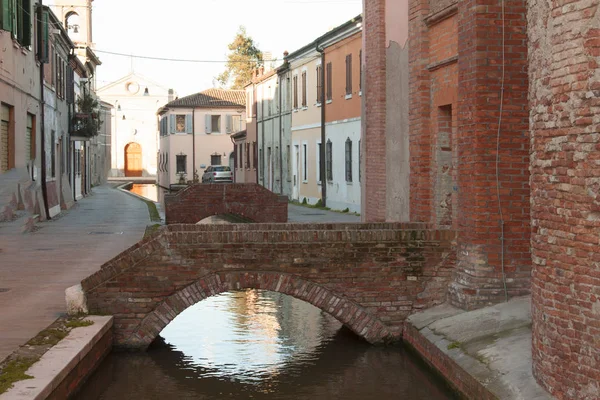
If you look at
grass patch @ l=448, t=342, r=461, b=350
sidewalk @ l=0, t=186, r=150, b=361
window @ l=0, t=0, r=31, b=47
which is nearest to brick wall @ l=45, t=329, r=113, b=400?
sidewalk @ l=0, t=186, r=150, b=361

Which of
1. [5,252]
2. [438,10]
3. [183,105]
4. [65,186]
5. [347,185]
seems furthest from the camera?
[183,105]

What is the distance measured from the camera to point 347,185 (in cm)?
3111

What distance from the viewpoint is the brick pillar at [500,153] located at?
1020 centimetres

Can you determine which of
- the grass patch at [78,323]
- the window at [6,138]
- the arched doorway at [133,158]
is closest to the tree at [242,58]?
the arched doorway at [133,158]

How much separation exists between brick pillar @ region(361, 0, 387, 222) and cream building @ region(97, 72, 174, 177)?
69228mm

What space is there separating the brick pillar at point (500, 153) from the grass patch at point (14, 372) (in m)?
4.76

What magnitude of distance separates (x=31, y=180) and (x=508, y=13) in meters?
18.2

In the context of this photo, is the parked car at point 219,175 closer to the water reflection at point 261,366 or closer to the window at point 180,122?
the window at point 180,122

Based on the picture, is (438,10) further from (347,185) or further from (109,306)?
(347,185)

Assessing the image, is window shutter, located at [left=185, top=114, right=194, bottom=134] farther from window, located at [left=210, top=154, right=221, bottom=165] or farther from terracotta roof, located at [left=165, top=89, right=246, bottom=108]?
window, located at [left=210, top=154, right=221, bottom=165]

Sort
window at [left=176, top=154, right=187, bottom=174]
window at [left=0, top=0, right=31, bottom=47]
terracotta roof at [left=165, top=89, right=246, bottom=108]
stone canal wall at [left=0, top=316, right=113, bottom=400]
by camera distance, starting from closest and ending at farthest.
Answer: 1. stone canal wall at [left=0, top=316, right=113, bottom=400]
2. window at [left=0, top=0, right=31, bottom=47]
3. terracotta roof at [left=165, top=89, right=246, bottom=108]
4. window at [left=176, top=154, right=187, bottom=174]

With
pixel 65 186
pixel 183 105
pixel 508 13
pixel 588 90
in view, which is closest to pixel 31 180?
pixel 65 186

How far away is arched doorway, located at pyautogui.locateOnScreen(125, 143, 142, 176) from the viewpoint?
8656 centimetres

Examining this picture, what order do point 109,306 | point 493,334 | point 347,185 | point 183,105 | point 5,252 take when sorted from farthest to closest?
1. point 183,105
2. point 347,185
3. point 5,252
4. point 109,306
5. point 493,334
